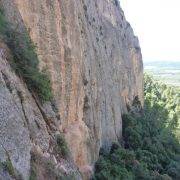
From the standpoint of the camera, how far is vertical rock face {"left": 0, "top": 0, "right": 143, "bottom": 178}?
87.9 ft

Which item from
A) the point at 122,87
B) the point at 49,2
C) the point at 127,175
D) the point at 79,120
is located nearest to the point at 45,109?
the point at 49,2

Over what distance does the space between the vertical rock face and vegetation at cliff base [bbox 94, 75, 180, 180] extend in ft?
4.75

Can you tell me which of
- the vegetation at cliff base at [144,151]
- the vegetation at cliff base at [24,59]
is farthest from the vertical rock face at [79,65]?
the vegetation at cliff base at [144,151]

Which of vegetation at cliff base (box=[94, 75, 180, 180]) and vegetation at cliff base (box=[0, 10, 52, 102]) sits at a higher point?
vegetation at cliff base (box=[0, 10, 52, 102])

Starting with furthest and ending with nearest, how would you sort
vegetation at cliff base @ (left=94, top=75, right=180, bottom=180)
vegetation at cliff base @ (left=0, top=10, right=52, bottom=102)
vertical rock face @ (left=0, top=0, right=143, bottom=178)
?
vegetation at cliff base @ (left=94, top=75, right=180, bottom=180)
vertical rock face @ (left=0, top=0, right=143, bottom=178)
vegetation at cliff base @ (left=0, top=10, right=52, bottom=102)

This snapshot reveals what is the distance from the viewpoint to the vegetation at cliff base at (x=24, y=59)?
74.9ft

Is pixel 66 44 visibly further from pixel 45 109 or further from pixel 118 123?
pixel 118 123

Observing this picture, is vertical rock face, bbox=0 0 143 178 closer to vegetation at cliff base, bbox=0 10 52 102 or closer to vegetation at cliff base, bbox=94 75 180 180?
vegetation at cliff base, bbox=0 10 52 102

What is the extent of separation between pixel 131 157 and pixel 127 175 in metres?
4.39

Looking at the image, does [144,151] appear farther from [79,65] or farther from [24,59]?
[24,59]

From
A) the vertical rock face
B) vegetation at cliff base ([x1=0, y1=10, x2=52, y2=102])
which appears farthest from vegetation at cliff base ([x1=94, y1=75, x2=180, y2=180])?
vegetation at cliff base ([x1=0, y1=10, x2=52, y2=102])

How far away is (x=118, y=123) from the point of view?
164 ft

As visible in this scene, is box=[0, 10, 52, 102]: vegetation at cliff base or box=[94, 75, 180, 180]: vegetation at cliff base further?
box=[94, 75, 180, 180]: vegetation at cliff base

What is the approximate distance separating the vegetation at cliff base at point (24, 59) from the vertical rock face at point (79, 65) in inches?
46.4
